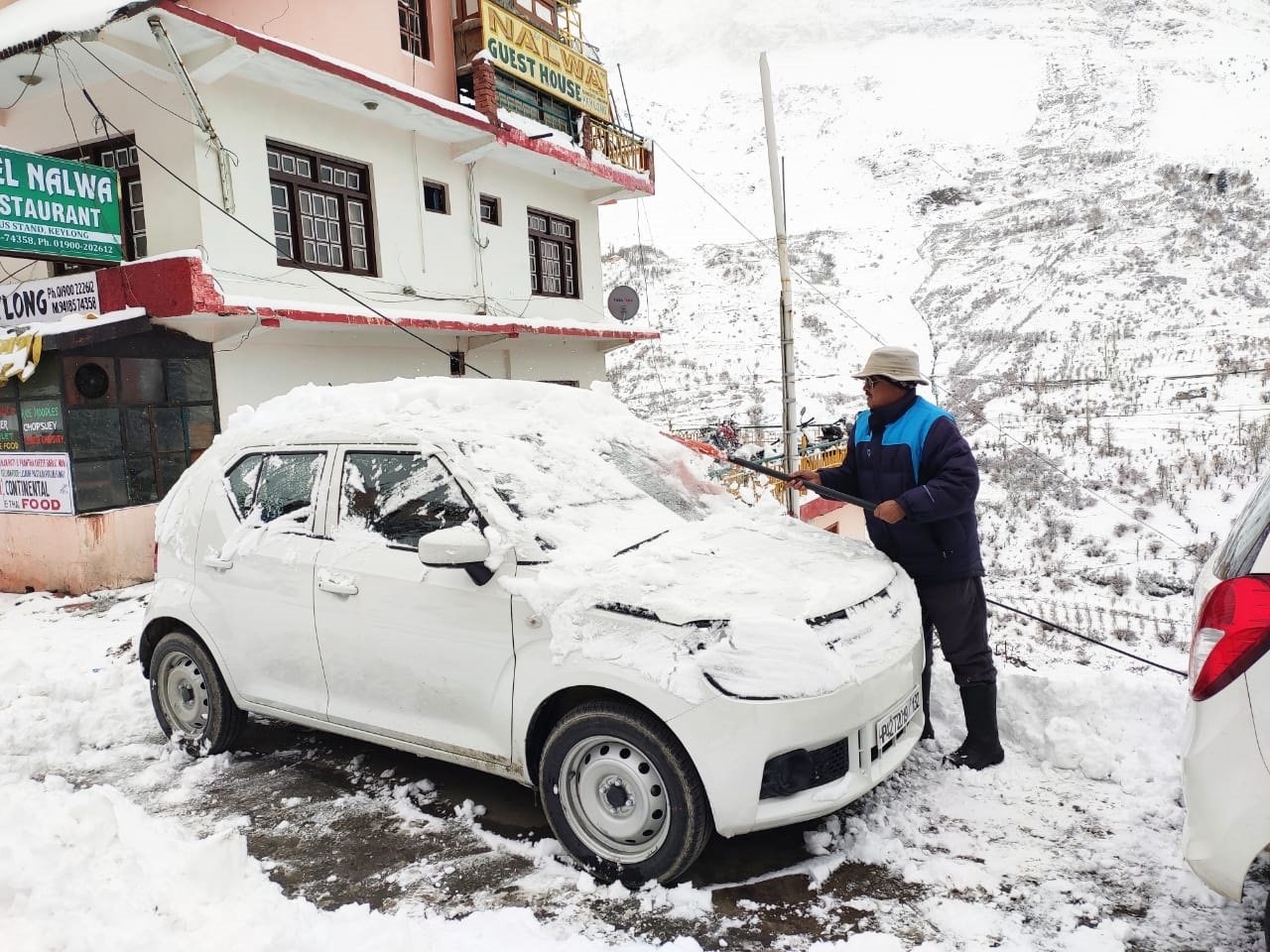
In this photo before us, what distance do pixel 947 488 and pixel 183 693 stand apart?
13.8 ft

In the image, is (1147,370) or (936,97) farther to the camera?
(936,97)

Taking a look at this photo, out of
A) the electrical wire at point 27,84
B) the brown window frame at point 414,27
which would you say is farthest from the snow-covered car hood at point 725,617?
the brown window frame at point 414,27

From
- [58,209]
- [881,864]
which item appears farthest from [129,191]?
[881,864]

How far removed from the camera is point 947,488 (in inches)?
154

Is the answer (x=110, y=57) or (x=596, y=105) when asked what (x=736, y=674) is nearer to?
(x=110, y=57)

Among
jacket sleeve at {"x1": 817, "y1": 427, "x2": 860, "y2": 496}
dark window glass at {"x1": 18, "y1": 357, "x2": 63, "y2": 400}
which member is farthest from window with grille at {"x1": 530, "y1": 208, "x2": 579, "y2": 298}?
jacket sleeve at {"x1": 817, "y1": 427, "x2": 860, "y2": 496}

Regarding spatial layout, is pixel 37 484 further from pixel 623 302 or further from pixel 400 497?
pixel 623 302

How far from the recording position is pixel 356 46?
40.8ft

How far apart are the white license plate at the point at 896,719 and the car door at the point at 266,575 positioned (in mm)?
2528

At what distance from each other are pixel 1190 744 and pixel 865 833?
142 centimetres

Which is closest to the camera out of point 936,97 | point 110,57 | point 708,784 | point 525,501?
point 708,784

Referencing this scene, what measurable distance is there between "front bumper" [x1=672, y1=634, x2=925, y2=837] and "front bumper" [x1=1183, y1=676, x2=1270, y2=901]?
107 centimetres

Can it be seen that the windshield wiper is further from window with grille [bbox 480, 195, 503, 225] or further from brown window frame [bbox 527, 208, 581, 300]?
brown window frame [bbox 527, 208, 581, 300]

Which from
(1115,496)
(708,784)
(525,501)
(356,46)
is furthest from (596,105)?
(708,784)
